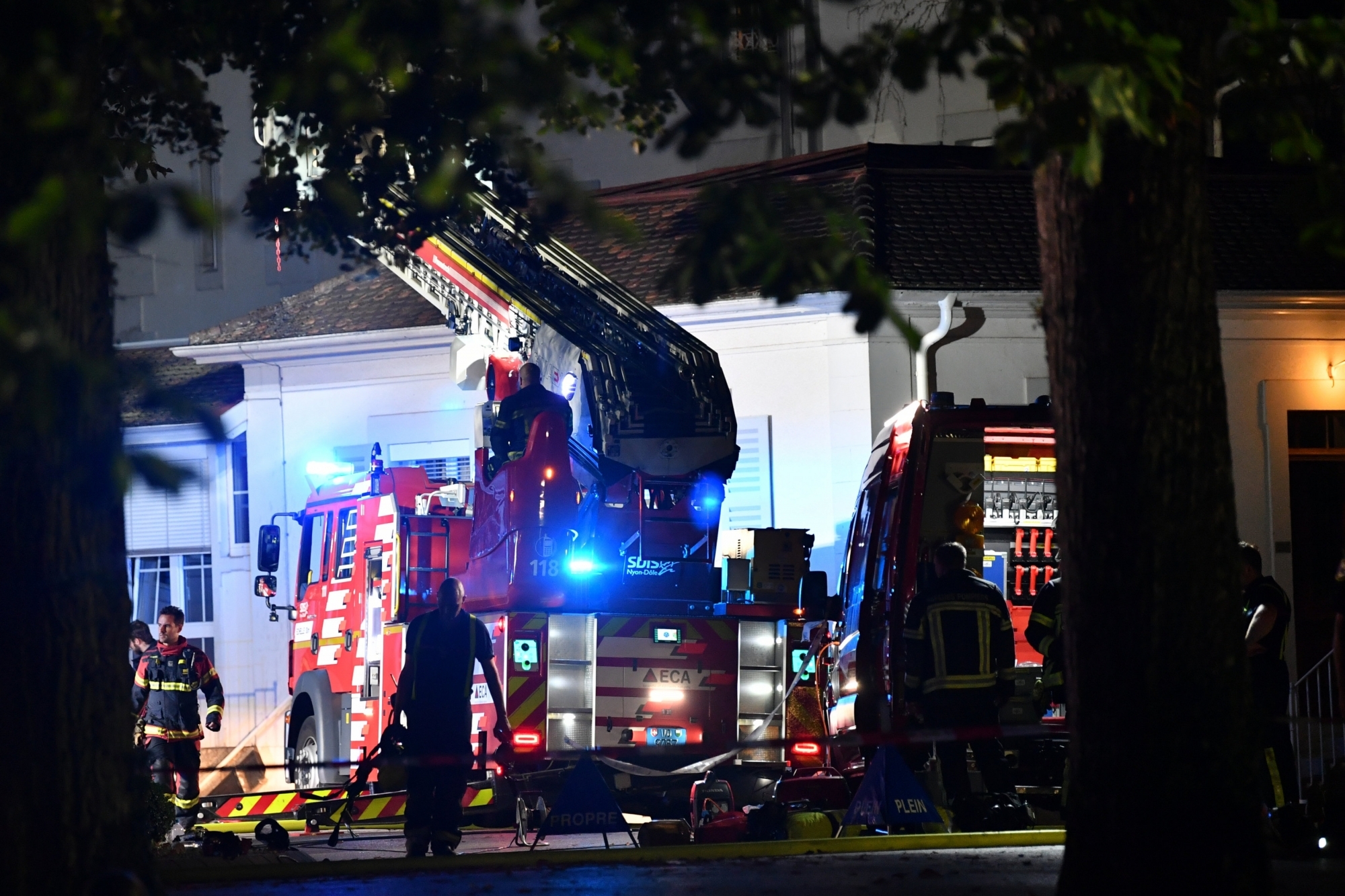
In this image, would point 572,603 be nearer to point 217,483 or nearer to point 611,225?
point 611,225

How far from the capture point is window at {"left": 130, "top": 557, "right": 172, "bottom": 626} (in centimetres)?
2320

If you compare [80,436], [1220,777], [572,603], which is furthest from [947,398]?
[80,436]

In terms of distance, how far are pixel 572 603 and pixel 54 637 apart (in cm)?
675

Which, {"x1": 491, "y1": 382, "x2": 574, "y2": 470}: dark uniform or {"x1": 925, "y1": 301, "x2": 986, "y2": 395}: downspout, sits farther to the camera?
Result: {"x1": 925, "y1": 301, "x2": 986, "y2": 395}: downspout

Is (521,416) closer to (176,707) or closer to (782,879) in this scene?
(176,707)

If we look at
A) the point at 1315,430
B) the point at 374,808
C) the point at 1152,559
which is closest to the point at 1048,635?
the point at 1152,559

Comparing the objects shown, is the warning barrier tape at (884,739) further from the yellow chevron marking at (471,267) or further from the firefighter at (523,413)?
the yellow chevron marking at (471,267)

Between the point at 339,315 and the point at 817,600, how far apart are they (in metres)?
11.1

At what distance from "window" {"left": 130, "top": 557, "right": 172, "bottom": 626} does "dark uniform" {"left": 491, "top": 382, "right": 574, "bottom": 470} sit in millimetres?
11667

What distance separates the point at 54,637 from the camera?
18.4ft

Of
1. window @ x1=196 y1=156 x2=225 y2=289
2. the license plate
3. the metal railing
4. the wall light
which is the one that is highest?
window @ x1=196 y1=156 x2=225 y2=289

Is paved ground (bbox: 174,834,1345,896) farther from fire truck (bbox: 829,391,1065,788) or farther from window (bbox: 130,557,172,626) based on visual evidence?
window (bbox: 130,557,172,626)

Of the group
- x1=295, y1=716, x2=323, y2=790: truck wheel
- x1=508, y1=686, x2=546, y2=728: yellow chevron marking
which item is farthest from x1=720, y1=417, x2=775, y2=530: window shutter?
x1=508, y1=686, x2=546, y2=728: yellow chevron marking

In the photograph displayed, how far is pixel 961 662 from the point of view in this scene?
10211mm
